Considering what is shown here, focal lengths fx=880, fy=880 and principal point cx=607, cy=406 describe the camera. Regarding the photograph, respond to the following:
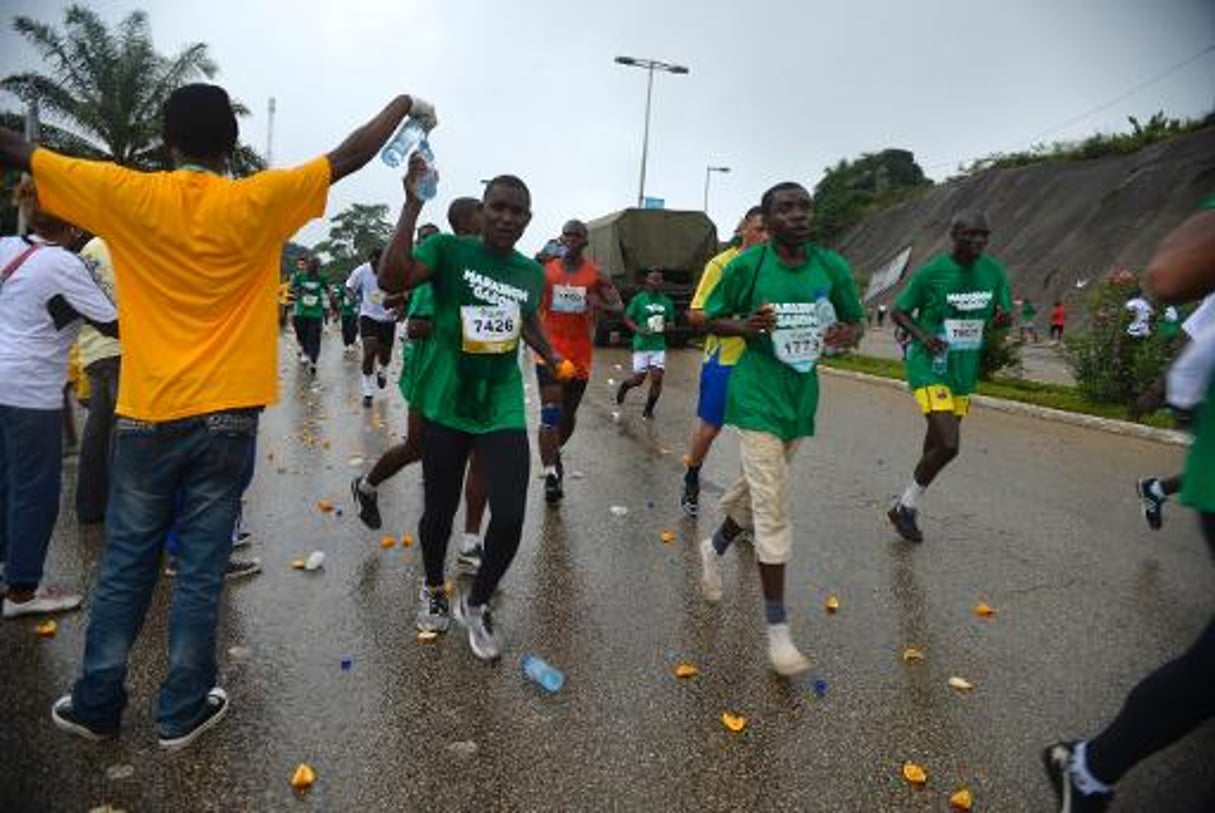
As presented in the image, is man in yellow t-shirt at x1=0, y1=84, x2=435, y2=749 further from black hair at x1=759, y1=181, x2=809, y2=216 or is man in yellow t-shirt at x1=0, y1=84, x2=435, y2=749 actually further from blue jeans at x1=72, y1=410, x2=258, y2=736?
black hair at x1=759, y1=181, x2=809, y2=216

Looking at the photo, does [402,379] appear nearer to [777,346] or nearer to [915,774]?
[777,346]

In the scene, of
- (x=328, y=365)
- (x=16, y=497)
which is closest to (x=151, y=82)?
(x=328, y=365)

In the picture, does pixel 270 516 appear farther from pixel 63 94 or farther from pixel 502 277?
pixel 63 94

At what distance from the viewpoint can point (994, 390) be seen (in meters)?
14.1

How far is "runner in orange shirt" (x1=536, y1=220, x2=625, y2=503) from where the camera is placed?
6.34 meters

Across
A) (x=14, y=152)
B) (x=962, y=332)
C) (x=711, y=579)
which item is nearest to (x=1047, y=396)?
(x=962, y=332)

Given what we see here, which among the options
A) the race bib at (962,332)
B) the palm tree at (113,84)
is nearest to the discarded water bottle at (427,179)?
the race bib at (962,332)

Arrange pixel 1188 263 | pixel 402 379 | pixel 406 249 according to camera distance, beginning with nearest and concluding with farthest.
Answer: pixel 1188 263, pixel 406 249, pixel 402 379

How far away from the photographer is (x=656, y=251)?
2248 cm

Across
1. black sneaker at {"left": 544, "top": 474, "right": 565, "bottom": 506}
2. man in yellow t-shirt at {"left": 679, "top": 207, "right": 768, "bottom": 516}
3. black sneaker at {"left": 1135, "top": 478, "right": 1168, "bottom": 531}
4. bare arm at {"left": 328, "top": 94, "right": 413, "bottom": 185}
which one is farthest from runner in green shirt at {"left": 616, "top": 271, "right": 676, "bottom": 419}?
bare arm at {"left": 328, "top": 94, "right": 413, "bottom": 185}

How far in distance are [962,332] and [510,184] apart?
3392mm

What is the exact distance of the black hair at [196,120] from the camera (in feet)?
9.05

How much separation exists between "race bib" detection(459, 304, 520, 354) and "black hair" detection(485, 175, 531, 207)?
0.48 metres

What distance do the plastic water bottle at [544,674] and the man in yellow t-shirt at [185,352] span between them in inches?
47.0
